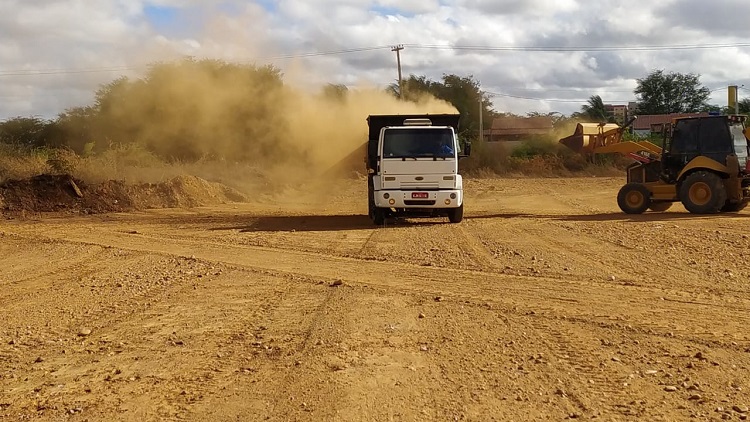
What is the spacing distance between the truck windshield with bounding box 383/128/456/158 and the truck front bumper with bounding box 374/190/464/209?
889 millimetres

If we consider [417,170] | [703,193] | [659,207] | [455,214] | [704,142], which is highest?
[704,142]

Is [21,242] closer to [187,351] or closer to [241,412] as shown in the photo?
[187,351]

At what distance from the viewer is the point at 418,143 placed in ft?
56.8

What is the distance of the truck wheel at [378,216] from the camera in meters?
17.6

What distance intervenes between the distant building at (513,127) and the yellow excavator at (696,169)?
3867cm

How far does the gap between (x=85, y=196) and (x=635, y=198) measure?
58.0 feet

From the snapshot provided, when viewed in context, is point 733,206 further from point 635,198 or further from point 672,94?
point 672,94

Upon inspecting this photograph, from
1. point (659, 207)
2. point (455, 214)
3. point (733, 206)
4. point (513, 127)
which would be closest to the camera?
point (455, 214)

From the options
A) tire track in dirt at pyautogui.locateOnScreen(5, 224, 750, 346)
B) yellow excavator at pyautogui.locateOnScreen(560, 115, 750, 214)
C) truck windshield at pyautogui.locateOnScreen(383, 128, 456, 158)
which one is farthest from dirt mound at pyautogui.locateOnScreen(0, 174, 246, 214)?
yellow excavator at pyautogui.locateOnScreen(560, 115, 750, 214)

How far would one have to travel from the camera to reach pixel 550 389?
535cm

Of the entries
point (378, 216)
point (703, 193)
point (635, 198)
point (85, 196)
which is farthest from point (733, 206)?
point (85, 196)

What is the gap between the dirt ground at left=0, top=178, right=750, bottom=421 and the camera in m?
5.23

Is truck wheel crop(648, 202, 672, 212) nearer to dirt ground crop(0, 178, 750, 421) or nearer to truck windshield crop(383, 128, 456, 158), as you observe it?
dirt ground crop(0, 178, 750, 421)

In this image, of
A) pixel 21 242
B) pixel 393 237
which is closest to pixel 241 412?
pixel 393 237
